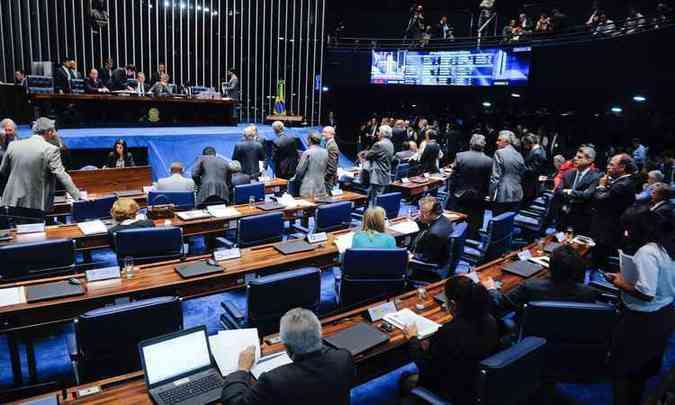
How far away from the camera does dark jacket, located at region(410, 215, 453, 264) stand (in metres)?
4.25

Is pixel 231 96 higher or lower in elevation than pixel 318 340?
higher

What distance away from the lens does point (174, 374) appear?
7.73ft

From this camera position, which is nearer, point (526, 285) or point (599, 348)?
point (599, 348)

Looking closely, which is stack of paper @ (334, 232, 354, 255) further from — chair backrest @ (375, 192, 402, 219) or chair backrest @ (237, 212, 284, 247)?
chair backrest @ (375, 192, 402, 219)

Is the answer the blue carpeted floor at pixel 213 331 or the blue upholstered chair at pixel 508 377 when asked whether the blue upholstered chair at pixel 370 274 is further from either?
the blue upholstered chair at pixel 508 377

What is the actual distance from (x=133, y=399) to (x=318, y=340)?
88 cm

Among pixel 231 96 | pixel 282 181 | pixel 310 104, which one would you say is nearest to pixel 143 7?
pixel 231 96

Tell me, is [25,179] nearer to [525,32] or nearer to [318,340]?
[318,340]

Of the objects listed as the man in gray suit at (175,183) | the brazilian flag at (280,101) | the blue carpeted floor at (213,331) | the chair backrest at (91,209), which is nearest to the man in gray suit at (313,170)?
the man in gray suit at (175,183)

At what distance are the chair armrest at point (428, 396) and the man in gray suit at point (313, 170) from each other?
4.18 metres

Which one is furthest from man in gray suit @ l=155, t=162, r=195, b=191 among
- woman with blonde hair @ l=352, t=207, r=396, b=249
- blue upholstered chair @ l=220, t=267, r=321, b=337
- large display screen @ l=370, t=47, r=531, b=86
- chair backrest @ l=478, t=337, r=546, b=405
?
large display screen @ l=370, t=47, r=531, b=86

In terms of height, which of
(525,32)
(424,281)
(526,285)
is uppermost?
(525,32)

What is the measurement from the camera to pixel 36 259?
366 cm

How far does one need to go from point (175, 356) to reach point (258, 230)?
248 centimetres
